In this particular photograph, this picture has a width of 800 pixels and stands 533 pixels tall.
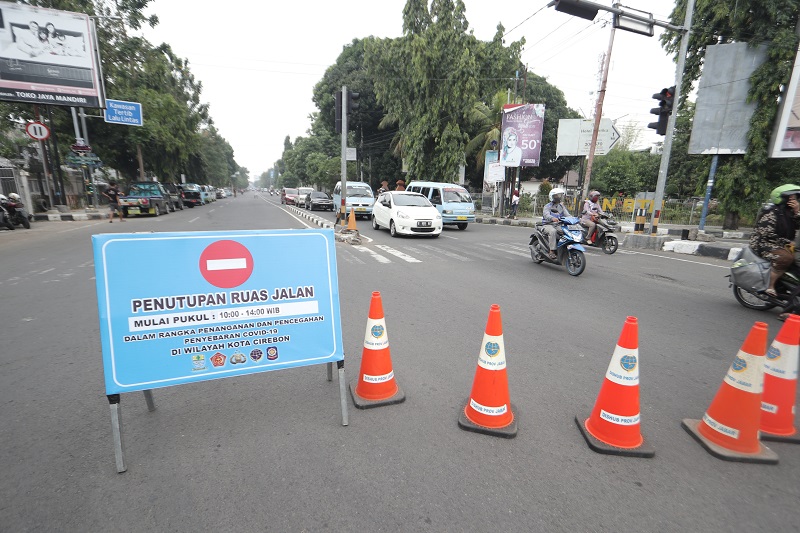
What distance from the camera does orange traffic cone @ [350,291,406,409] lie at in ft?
9.41

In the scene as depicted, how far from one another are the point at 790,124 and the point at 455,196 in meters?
11.4

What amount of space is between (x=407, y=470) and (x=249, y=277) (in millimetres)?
1550

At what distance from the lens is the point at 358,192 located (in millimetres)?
20297

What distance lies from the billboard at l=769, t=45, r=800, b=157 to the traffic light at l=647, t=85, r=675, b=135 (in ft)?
14.6

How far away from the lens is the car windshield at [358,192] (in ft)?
66.0

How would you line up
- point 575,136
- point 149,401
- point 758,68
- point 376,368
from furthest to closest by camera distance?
point 575,136
point 758,68
point 376,368
point 149,401

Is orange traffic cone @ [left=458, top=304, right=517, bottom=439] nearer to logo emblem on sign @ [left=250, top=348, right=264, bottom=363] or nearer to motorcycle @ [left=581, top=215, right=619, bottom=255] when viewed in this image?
logo emblem on sign @ [left=250, top=348, right=264, bottom=363]

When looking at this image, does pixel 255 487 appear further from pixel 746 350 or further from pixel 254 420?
pixel 746 350

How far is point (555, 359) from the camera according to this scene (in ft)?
12.1

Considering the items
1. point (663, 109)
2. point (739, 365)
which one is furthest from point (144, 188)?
point (739, 365)

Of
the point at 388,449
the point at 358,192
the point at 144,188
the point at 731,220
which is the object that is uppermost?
the point at 144,188

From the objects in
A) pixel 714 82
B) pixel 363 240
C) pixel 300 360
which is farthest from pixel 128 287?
pixel 714 82

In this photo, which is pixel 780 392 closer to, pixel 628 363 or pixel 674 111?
pixel 628 363

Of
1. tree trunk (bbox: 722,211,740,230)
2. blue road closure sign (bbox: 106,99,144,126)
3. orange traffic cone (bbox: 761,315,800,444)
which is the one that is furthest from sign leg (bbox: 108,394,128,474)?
blue road closure sign (bbox: 106,99,144,126)
